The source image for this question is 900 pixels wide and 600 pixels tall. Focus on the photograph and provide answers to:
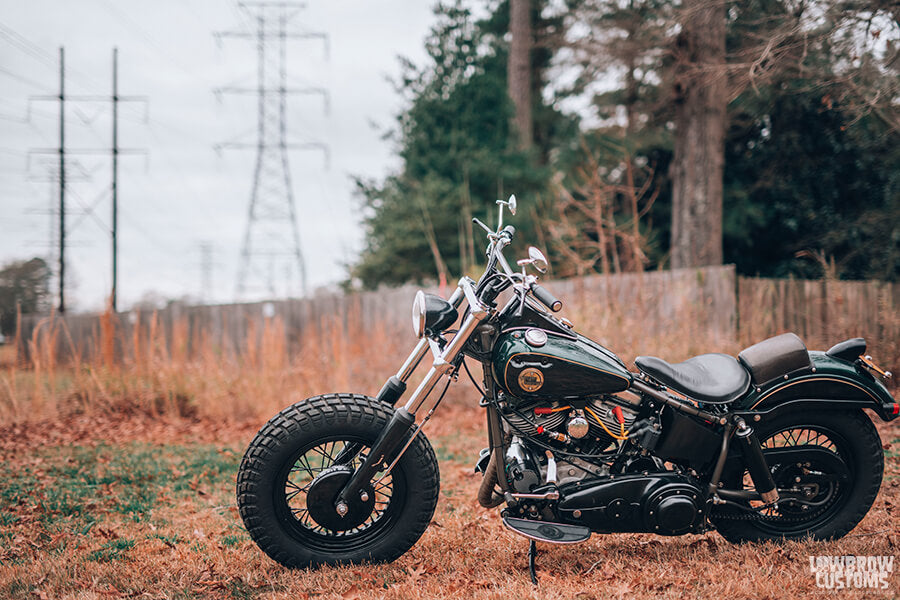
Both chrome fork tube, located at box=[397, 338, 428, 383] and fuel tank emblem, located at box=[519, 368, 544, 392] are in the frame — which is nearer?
fuel tank emblem, located at box=[519, 368, 544, 392]

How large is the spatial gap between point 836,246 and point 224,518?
12.8 metres

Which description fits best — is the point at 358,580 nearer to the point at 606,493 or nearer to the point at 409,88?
the point at 606,493

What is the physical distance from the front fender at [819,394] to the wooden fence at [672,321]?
13.9 ft

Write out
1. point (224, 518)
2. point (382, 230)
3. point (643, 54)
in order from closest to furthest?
point (224, 518)
point (643, 54)
point (382, 230)

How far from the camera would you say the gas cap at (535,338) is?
9.08ft

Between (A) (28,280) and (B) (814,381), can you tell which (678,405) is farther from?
(A) (28,280)

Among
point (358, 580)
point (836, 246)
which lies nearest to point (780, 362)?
point (358, 580)

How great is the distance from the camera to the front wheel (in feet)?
9.42

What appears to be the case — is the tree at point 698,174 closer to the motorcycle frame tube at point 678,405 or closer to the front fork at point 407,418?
the motorcycle frame tube at point 678,405

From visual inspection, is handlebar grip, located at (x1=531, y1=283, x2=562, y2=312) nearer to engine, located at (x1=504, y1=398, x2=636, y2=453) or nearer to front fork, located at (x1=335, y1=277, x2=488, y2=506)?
front fork, located at (x1=335, y1=277, x2=488, y2=506)

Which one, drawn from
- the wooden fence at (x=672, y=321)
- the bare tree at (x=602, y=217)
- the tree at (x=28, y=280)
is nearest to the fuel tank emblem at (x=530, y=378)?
the wooden fence at (x=672, y=321)

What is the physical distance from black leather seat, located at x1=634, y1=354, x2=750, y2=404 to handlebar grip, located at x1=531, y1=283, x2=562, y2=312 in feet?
1.46

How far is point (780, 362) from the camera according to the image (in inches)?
115

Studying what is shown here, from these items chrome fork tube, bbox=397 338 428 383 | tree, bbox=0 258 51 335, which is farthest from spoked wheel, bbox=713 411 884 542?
tree, bbox=0 258 51 335
